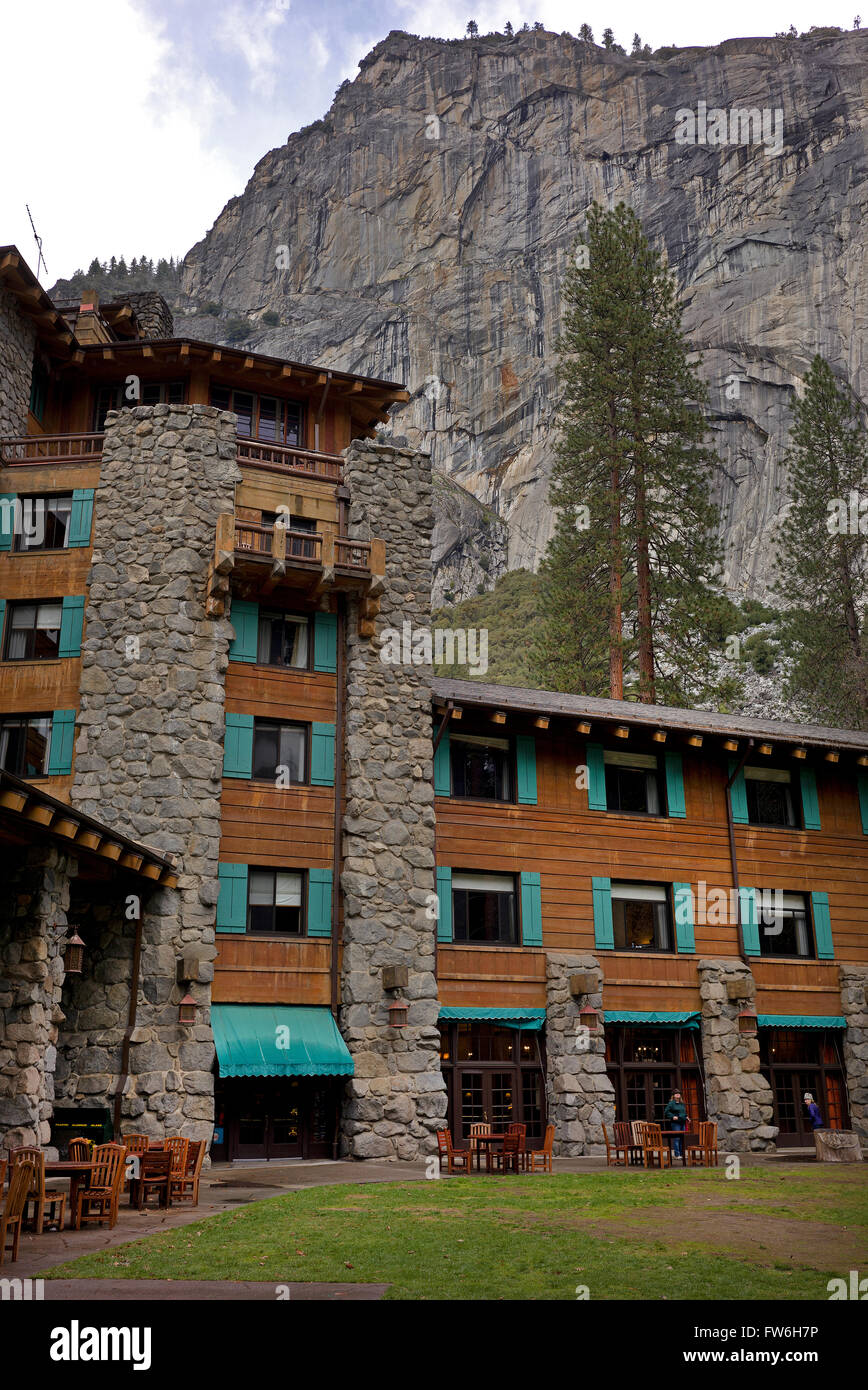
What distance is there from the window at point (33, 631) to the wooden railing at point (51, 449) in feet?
10.4

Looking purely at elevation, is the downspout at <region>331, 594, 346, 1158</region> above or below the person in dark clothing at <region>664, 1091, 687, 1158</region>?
above

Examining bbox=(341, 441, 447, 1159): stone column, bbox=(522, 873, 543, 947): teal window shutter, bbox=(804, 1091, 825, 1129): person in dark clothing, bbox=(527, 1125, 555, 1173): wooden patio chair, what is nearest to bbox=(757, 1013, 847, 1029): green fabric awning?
bbox=(804, 1091, 825, 1129): person in dark clothing

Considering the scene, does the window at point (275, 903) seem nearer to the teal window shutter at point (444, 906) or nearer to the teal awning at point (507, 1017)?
the teal window shutter at point (444, 906)

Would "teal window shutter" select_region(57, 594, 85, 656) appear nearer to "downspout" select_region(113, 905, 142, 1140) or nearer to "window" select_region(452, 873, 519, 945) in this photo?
"downspout" select_region(113, 905, 142, 1140)

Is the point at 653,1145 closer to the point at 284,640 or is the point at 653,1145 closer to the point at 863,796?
the point at 284,640

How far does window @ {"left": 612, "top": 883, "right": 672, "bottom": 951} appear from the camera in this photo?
26016 millimetres

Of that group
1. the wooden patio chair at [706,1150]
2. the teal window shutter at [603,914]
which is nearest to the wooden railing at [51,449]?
the teal window shutter at [603,914]

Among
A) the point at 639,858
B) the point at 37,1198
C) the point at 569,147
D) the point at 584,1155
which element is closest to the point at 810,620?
the point at 639,858

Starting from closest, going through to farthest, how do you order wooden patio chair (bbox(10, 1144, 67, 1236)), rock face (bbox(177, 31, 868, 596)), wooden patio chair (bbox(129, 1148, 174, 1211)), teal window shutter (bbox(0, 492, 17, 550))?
1. wooden patio chair (bbox(10, 1144, 67, 1236))
2. wooden patio chair (bbox(129, 1148, 174, 1211))
3. teal window shutter (bbox(0, 492, 17, 550))
4. rock face (bbox(177, 31, 868, 596))

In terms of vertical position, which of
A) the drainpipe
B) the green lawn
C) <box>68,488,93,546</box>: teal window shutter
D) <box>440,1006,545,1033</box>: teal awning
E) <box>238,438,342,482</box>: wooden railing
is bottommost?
the green lawn

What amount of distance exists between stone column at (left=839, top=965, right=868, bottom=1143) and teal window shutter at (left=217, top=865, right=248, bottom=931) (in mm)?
14315

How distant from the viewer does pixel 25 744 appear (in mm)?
23297

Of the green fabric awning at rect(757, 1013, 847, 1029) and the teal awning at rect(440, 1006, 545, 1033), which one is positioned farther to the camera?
the green fabric awning at rect(757, 1013, 847, 1029)

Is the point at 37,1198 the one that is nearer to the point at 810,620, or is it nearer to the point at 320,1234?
the point at 320,1234
